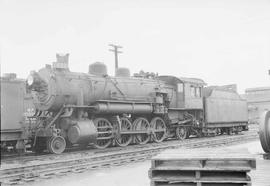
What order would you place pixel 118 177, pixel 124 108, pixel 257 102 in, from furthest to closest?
pixel 257 102
pixel 124 108
pixel 118 177

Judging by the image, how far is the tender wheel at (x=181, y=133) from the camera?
64.3 feet

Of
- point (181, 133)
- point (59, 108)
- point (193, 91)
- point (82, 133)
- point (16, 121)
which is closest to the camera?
point (16, 121)

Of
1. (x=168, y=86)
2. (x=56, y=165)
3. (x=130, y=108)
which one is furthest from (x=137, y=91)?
(x=56, y=165)

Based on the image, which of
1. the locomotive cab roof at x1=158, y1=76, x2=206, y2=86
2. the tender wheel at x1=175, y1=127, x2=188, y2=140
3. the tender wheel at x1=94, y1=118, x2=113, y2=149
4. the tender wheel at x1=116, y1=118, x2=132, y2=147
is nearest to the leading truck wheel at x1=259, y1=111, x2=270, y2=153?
the tender wheel at x1=94, y1=118, x2=113, y2=149

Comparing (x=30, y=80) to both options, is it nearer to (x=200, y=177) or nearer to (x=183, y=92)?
(x=183, y=92)

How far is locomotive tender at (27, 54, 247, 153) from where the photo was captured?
45.6 ft

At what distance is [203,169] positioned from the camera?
512 centimetres

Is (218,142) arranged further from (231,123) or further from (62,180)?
(62,180)

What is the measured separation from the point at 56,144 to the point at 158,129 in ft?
20.2

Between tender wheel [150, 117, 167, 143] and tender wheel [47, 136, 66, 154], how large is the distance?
5.42 meters

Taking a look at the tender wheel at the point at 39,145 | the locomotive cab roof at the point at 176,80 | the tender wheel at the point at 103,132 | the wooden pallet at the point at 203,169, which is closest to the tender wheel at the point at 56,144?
the tender wheel at the point at 39,145

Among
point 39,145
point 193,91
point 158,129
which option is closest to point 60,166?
point 39,145

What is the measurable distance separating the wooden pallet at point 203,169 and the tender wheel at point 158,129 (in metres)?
12.2

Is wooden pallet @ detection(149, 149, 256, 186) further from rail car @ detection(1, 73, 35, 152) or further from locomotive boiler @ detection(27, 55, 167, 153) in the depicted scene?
locomotive boiler @ detection(27, 55, 167, 153)
